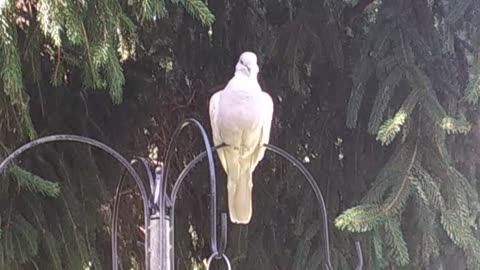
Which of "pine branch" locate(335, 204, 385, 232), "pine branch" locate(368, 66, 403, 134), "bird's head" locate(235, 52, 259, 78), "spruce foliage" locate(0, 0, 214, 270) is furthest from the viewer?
"pine branch" locate(368, 66, 403, 134)

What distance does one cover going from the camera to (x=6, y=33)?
1239 mm

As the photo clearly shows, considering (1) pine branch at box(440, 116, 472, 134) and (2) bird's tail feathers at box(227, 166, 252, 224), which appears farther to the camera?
(1) pine branch at box(440, 116, 472, 134)

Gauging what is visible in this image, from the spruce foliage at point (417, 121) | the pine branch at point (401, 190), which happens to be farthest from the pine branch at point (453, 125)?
the pine branch at point (401, 190)

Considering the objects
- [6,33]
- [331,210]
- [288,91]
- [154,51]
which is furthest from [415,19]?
[6,33]

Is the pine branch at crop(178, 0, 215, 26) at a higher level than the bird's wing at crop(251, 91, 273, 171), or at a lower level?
higher

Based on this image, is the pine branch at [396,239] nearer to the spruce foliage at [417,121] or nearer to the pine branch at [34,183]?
the spruce foliage at [417,121]

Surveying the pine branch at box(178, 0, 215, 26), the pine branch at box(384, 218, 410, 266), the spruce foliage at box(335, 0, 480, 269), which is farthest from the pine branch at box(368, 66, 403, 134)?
the pine branch at box(178, 0, 215, 26)

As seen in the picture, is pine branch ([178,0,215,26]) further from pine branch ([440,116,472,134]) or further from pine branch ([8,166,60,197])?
pine branch ([440,116,472,134])

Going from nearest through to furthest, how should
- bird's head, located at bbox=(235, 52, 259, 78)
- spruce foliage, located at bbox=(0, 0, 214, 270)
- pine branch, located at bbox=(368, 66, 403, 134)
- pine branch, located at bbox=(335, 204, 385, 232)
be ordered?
spruce foliage, located at bbox=(0, 0, 214, 270), bird's head, located at bbox=(235, 52, 259, 78), pine branch, located at bbox=(335, 204, 385, 232), pine branch, located at bbox=(368, 66, 403, 134)

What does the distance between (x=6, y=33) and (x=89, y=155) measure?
0.64 meters

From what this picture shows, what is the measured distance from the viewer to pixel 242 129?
4.36 ft

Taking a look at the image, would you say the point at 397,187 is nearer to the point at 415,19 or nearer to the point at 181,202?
the point at 415,19

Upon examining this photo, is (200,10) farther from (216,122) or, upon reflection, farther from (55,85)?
(55,85)

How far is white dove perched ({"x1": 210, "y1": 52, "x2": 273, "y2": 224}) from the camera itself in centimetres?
132
